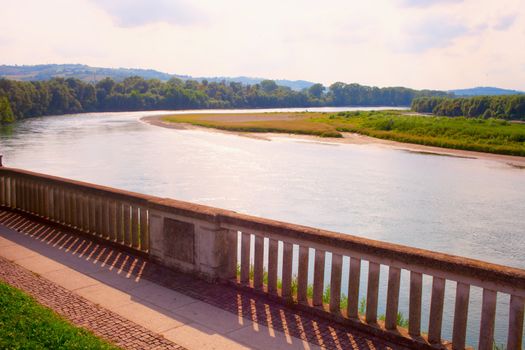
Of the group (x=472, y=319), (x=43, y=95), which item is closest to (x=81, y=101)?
(x=43, y=95)

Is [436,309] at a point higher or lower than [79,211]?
higher

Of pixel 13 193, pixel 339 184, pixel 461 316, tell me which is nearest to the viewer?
pixel 461 316

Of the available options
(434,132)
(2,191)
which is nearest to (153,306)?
(2,191)

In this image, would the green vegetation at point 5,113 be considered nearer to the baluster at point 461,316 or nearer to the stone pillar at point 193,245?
the stone pillar at point 193,245

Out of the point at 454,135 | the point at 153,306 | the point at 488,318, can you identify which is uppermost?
the point at 488,318

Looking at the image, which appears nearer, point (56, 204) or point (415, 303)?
point (415, 303)

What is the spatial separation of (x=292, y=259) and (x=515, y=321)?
3567 millimetres

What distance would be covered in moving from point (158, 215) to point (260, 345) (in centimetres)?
326

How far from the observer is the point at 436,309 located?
5754 millimetres

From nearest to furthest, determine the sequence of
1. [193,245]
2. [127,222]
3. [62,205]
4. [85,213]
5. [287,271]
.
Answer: [287,271], [193,245], [127,222], [85,213], [62,205]

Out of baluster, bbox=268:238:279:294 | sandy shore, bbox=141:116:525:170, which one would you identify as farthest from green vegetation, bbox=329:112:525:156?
baluster, bbox=268:238:279:294

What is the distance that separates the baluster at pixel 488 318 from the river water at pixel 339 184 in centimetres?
724

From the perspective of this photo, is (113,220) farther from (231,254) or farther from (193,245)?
(231,254)

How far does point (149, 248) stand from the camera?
28.6 ft
